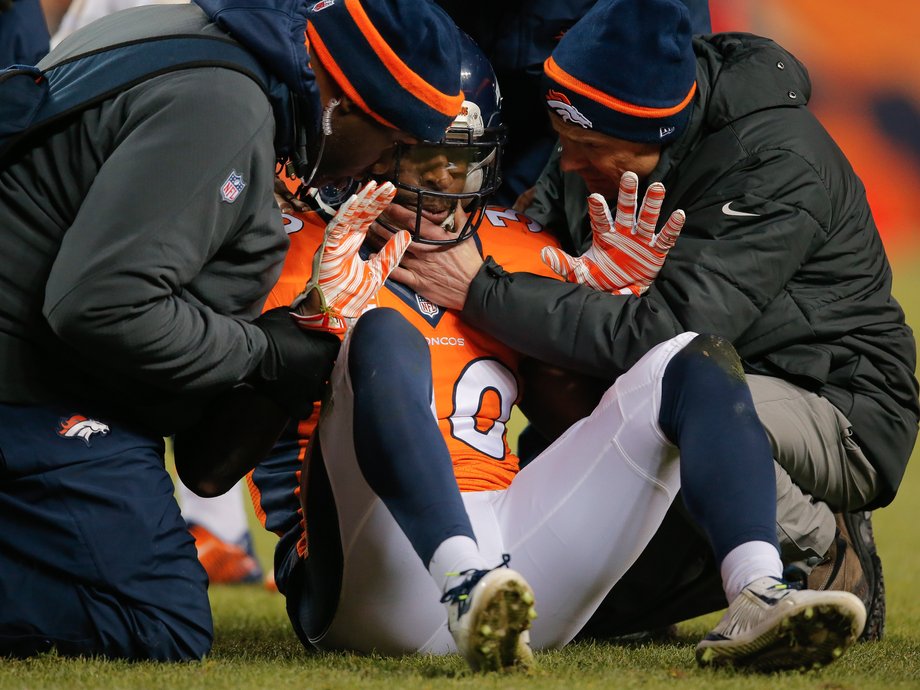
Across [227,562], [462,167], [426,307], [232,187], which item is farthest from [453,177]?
[227,562]

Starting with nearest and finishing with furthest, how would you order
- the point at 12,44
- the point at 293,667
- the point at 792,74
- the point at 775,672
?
the point at 775,672, the point at 293,667, the point at 792,74, the point at 12,44

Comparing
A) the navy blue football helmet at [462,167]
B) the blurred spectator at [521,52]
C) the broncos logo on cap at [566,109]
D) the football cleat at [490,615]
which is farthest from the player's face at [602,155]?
the football cleat at [490,615]

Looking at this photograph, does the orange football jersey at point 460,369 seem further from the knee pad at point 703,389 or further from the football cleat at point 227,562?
the football cleat at point 227,562

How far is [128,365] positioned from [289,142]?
0.49 m

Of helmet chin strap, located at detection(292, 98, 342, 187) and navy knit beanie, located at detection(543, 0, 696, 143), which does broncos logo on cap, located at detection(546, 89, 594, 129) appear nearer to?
navy knit beanie, located at detection(543, 0, 696, 143)

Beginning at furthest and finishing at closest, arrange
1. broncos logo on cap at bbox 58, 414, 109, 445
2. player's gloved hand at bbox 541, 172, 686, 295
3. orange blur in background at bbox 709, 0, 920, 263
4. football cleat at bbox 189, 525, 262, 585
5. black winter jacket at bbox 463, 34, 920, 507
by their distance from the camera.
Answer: orange blur in background at bbox 709, 0, 920, 263, football cleat at bbox 189, 525, 262, 585, player's gloved hand at bbox 541, 172, 686, 295, black winter jacket at bbox 463, 34, 920, 507, broncos logo on cap at bbox 58, 414, 109, 445

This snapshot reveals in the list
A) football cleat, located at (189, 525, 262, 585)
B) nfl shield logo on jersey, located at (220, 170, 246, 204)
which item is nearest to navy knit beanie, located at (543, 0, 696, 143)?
nfl shield logo on jersey, located at (220, 170, 246, 204)

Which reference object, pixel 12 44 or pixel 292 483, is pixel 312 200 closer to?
pixel 292 483

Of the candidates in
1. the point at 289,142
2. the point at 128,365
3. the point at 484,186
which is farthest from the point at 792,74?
the point at 128,365

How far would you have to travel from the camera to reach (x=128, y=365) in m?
2.09

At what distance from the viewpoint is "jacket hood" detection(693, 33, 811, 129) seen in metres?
2.92

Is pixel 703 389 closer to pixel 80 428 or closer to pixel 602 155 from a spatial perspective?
pixel 602 155

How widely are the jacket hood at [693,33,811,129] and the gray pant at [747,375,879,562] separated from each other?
0.64 metres

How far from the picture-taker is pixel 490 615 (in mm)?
1873
